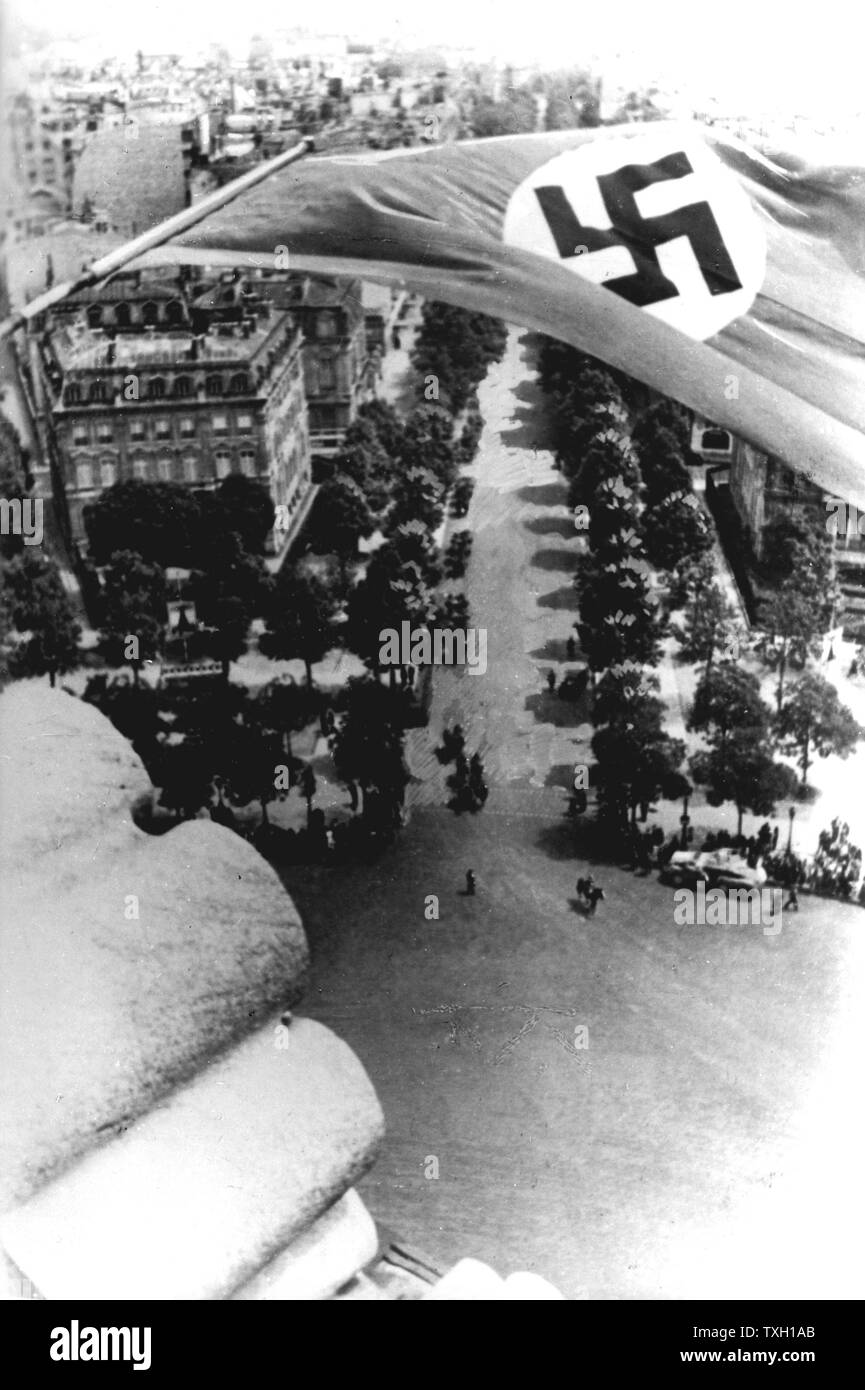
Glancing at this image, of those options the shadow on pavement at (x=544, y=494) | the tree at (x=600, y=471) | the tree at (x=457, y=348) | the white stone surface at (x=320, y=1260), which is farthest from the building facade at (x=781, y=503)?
the white stone surface at (x=320, y=1260)

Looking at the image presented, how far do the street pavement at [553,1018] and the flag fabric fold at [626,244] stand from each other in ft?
0.98

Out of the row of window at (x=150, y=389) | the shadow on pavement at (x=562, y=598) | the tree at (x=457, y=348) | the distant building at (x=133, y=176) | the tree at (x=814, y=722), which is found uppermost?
the distant building at (x=133, y=176)

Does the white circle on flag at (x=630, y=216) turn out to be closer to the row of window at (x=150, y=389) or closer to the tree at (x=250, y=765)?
the row of window at (x=150, y=389)

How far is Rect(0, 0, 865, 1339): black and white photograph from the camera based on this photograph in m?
4.70

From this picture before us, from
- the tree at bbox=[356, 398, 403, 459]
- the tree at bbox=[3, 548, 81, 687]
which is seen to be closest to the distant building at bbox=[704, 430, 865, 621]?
the tree at bbox=[356, 398, 403, 459]

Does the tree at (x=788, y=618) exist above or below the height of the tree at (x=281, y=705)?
above

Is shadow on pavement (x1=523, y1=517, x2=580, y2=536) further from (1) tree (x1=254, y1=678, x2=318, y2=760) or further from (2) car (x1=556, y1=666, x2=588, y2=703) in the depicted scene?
(1) tree (x1=254, y1=678, x2=318, y2=760)

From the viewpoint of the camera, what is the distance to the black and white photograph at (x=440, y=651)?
185 inches

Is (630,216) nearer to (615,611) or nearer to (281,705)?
(615,611)

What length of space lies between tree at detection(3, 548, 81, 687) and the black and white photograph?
0.05 ft

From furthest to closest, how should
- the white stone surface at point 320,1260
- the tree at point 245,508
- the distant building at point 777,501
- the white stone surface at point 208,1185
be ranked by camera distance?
the distant building at point 777,501 → the tree at point 245,508 → the white stone surface at point 320,1260 → the white stone surface at point 208,1185

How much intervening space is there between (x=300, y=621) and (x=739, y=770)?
1.36m

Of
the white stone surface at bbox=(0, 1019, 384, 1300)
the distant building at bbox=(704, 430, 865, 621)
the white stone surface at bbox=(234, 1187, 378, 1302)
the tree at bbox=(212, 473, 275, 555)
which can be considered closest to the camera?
the white stone surface at bbox=(0, 1019, 384, 1300)

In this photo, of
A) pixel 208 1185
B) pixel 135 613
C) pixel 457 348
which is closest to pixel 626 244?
pixel 457 348
